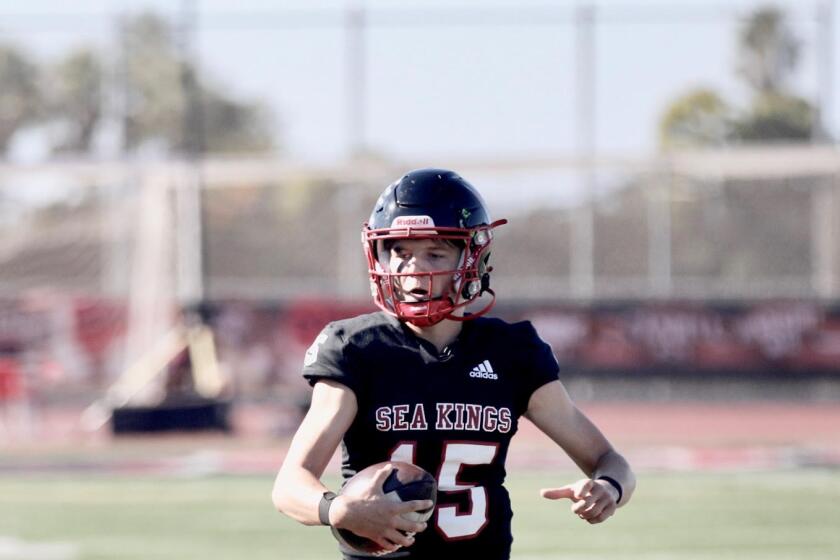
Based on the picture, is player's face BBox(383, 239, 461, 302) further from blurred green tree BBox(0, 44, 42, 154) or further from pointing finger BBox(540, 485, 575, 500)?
blurred green tree BBox(0, 44, 42, 154)

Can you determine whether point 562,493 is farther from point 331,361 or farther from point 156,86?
point 156,86

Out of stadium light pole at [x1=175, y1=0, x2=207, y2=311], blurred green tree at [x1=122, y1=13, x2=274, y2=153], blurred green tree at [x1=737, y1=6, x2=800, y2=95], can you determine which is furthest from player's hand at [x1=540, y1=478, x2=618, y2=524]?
blurred green tree at [x1=737, y1=6, x2=800, y2=95]

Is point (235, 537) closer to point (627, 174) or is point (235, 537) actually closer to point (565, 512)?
point (565, 512)

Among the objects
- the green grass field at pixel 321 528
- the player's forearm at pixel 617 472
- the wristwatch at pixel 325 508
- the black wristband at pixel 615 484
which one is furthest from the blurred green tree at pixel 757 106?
the wristwatch at pixel 325 508

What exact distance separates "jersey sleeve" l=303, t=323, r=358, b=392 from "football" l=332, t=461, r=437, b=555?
0.28 m

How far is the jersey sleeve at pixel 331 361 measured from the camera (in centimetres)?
339

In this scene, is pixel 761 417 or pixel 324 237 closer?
pixel 761 417

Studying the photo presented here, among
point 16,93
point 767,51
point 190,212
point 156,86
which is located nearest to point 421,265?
point 190,212

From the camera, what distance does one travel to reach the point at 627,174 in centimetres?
2152

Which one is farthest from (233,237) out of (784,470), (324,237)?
(784,470)

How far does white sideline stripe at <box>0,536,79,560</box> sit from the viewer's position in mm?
7816

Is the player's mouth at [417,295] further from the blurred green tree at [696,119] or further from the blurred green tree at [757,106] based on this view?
the blurred green tree at [696,119]

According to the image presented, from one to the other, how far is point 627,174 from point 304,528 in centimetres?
1362

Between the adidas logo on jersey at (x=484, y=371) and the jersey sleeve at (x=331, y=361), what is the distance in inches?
11.1
